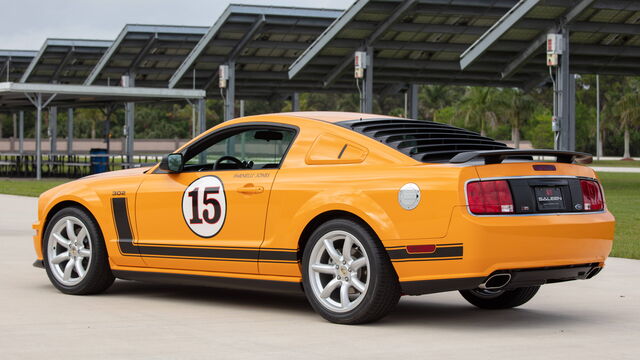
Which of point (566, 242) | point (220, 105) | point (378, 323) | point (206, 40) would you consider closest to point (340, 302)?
point (378, 323)

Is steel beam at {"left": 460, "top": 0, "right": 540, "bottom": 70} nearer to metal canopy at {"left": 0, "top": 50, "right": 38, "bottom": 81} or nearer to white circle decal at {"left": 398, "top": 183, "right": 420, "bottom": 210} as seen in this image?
white circle decal at {"left": 398, "top": 183, "right": 420, "bottom": 210}

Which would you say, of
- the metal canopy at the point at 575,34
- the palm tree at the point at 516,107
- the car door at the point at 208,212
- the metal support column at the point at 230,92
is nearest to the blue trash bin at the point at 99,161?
the metal support column at the point at 230,92

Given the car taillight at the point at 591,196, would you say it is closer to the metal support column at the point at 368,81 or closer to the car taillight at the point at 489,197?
the car taillight at the point at 489,197

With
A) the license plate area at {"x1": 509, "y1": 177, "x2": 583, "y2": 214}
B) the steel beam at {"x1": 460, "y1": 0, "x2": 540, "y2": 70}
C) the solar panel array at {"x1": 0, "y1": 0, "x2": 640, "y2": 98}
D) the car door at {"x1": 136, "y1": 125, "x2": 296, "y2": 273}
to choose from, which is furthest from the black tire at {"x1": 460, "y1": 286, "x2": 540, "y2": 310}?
the solar panel array at {"x1": 0, "y1": 0, "x2": 640, "y2": 98}

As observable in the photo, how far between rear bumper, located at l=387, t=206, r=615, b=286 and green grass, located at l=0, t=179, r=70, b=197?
20.7m

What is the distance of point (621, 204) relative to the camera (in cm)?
2261


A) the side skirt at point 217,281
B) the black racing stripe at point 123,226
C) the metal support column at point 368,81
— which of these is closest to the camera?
the side skirt at point 217,281

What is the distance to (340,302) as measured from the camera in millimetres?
7824

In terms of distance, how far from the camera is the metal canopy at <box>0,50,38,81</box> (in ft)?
188

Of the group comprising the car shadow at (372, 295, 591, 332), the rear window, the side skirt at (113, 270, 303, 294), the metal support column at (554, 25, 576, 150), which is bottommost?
the car shadow at (372, 295, 591, 332)

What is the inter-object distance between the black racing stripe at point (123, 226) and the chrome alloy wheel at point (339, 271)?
1.83 meters

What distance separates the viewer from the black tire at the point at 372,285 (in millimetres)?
7504

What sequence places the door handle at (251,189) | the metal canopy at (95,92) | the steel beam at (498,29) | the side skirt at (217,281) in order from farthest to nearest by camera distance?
the metal canopy at (95,92), the steel beam at (498,29), the door handle at (251,189), the side skirt at (217,281)

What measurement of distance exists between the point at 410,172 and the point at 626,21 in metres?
22.7
